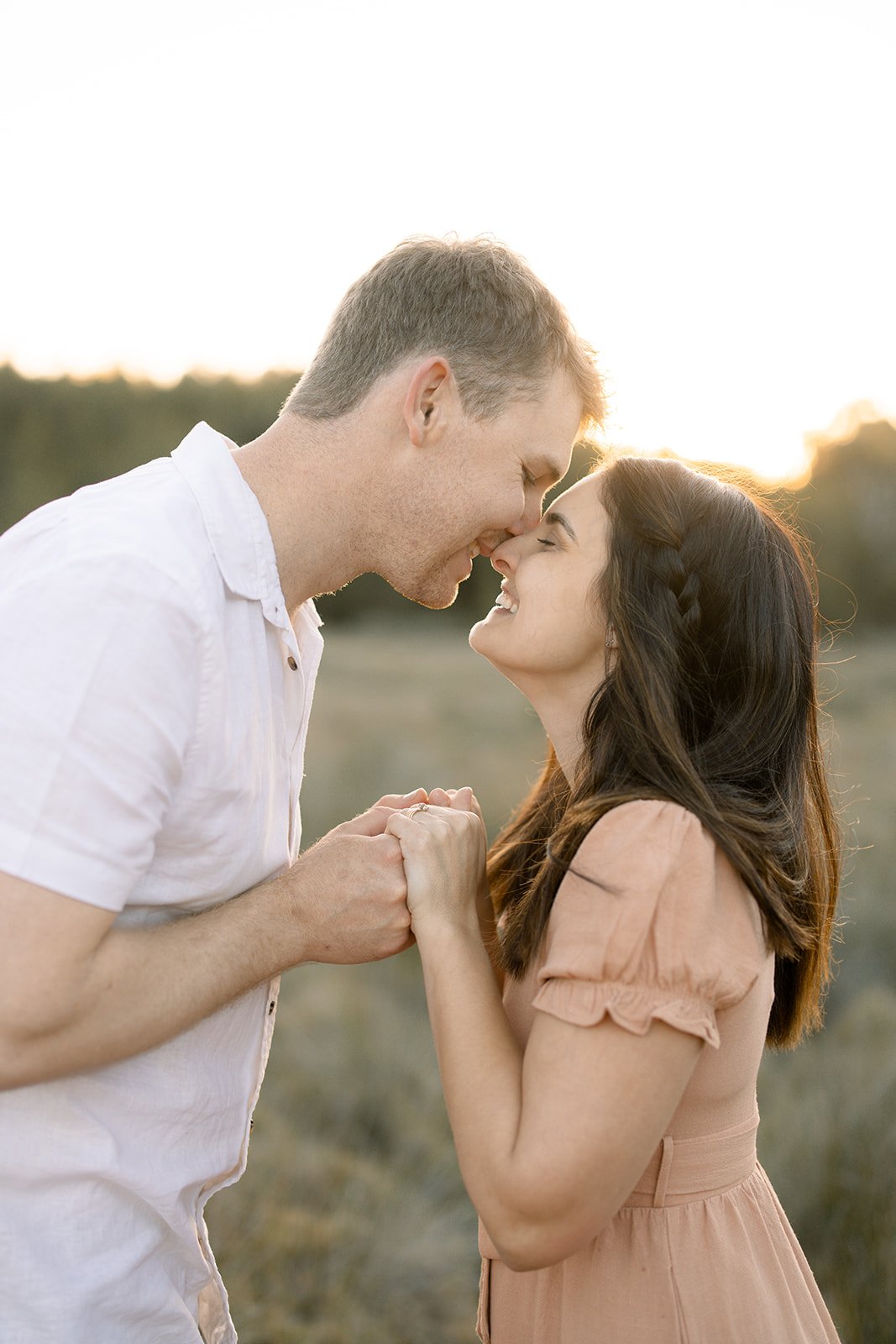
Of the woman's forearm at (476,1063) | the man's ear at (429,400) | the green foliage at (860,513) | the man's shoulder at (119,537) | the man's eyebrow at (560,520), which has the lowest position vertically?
the green foliage at (860,513)

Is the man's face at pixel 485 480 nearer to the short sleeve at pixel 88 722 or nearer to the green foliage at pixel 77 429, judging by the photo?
the short sleeve at pixel 88 722

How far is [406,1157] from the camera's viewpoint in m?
3.78

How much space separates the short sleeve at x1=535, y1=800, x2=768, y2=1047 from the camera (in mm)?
1440

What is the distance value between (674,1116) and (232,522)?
1.12 meters

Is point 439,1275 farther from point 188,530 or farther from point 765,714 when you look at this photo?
point 188,530

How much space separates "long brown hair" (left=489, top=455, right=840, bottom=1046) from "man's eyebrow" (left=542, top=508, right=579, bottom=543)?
74 millimetres

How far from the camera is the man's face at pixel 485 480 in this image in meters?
2.05

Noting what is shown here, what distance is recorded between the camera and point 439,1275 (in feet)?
10.7

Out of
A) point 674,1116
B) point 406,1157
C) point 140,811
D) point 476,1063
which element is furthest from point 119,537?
point 406,1157

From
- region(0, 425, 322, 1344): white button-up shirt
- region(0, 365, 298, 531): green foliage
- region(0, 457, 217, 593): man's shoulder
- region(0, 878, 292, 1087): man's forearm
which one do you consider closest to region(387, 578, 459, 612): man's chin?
region(0, 425, 322, 1344): white button-up shirt

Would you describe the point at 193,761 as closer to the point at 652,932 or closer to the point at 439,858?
the point at 439,858

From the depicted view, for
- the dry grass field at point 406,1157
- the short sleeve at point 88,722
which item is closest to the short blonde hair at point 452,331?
the short sleeve at point 88,722

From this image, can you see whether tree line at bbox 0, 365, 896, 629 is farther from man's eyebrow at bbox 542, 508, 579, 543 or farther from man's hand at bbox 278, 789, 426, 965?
man's hand at bbox 278, 789, 426, 965

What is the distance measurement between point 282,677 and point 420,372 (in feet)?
1.91
